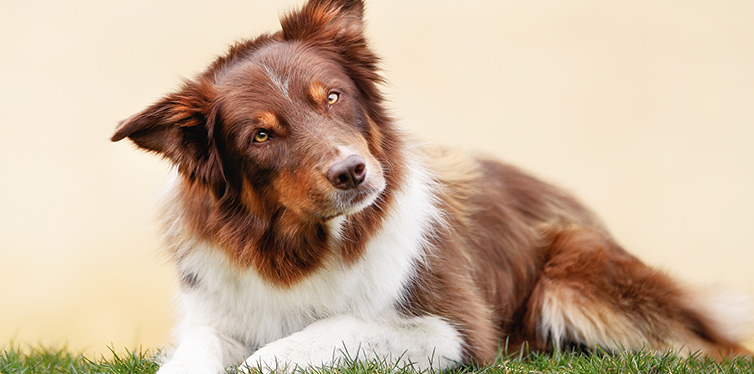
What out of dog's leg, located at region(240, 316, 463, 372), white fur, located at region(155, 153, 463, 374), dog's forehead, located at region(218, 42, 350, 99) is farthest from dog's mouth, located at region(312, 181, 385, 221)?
dog's leg, located at region(240, 316, 463, 372)

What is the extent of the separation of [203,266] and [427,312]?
1.52 meters

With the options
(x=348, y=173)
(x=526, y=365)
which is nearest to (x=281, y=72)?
(x=348, y=173)

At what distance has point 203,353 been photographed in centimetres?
525

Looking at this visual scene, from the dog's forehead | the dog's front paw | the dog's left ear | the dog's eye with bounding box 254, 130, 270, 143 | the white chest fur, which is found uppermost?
the dog's left ear

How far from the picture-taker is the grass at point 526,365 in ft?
16.8

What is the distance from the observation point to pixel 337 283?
5.45 metres

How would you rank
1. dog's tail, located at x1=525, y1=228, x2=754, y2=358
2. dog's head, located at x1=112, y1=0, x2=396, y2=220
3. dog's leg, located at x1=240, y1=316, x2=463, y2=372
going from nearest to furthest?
dog's head, located at x1=112, y1=0, x2=396, y2=220
dog's leg, located at x1=240, y1=316, x2=463, y2=372
dog's tail, located at x1=525, y1=228, x2=754, y2=358

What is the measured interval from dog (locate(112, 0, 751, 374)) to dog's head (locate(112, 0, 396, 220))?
0.01m

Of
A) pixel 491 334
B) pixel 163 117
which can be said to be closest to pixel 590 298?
pixel 491 334

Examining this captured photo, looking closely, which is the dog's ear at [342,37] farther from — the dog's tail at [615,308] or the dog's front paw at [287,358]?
the dog's tail at [615,308]

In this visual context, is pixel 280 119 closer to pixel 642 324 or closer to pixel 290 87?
pixel 290 87

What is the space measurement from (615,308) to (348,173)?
2691 millimetres

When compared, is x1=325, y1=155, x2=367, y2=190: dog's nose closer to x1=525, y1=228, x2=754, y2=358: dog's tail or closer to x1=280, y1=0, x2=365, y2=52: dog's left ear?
x1=280, y1=0, x2=365, y2=52: dog's left ear

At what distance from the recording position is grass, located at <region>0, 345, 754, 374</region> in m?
5.13
